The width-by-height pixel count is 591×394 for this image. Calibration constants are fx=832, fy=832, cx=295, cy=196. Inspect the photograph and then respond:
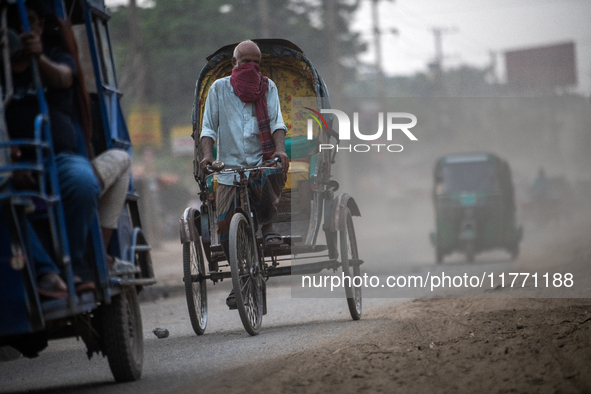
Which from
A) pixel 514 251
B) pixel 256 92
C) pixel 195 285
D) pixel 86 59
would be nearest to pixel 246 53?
pixel 256 92

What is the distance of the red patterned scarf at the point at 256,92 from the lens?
6789 mm

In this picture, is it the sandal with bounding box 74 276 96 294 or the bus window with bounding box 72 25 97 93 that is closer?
the sandal with bounding box 74 276 96 294

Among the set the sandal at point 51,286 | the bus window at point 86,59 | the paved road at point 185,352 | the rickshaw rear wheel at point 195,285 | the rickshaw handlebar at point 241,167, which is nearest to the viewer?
the sandal at point 51,286

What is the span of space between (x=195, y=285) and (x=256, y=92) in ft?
6.22

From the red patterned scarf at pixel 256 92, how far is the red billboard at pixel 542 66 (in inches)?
2572

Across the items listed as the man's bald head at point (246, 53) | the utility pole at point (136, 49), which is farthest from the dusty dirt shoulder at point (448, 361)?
the utility pole at point (136, 49)

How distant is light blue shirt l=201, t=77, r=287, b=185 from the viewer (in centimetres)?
690

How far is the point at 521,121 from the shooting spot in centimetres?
6938

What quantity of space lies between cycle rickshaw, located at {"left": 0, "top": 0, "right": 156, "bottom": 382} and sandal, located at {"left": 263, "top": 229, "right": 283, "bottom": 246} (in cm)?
145

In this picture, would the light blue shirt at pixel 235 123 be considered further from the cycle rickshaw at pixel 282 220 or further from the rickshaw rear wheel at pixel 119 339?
the rickshaw rear wheel at pixel 119 339

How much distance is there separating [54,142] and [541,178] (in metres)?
27.9

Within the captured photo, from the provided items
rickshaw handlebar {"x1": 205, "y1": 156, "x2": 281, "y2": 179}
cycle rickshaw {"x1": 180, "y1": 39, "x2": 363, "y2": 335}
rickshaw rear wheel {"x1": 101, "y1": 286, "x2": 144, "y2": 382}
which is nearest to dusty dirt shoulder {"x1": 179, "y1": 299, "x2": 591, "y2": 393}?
rickshaw rear wheel {"x1": 101, "y1": 286, "x2": 144, "y2": 382}

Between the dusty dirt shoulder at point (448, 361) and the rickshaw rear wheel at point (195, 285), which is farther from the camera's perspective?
the rickshaw rear wheel at point (195, 285)

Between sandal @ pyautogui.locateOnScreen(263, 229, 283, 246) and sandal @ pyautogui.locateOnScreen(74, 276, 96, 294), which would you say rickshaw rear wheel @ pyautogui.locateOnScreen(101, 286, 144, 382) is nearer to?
sandal @ pyautogui.locateOnScreen(74, 276, 96, 294)
